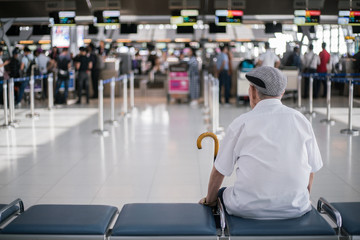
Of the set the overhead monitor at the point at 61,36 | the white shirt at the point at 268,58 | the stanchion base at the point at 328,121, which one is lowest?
the stanchion base at the point at 328,121

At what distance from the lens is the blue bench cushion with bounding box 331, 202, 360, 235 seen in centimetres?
287

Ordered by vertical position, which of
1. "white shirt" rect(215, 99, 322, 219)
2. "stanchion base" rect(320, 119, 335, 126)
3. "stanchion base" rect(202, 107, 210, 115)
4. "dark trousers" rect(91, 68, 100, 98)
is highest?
"white shirt" rect(215, 99, 322, 219)

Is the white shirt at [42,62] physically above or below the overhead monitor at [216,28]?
below

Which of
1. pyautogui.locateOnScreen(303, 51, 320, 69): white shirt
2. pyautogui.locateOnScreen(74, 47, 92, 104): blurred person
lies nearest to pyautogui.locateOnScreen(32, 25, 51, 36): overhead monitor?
pyautogui.locateOnScreen(74, 47, 92, 104): blurred person

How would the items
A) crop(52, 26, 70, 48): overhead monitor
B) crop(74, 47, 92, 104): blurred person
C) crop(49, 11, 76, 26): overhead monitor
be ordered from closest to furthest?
crop(74, 47, 92, 104): blurred person, crop(49, 11, 76, 26): overhead monitor, crop(52, 26, 70, 48): overhead monitor

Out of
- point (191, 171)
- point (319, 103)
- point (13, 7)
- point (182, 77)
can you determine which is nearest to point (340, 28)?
point (319, 103)

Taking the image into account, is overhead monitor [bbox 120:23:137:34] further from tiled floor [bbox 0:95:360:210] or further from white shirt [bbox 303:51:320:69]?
tiled floor [bbox 0:95:360:210]

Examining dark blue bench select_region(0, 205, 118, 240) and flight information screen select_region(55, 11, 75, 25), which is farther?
flight information screen select_region(55, 11, 75, 25)

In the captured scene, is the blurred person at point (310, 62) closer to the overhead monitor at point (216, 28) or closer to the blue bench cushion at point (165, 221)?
the overhead monitor at point (216, 28)

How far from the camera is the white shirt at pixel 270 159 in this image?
282cm

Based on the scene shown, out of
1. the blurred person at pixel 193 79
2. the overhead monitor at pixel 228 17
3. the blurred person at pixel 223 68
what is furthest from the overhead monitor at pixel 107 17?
the blurred person at pixel 223 68

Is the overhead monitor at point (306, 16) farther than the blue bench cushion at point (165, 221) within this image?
Yes

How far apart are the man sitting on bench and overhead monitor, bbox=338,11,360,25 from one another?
1631 cm

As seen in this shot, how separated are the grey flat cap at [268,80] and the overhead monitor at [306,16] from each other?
1602cm
